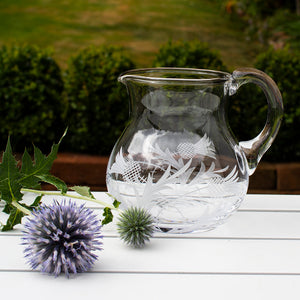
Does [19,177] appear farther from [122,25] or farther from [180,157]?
[122,25]

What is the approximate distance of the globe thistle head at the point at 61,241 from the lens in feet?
2.32

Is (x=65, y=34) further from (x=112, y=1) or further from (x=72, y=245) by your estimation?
(x=72, y=245)

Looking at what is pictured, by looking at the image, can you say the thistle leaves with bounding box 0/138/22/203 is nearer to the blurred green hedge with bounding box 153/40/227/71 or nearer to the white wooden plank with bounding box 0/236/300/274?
the white wooden plank with bounding box 0/236/300/274

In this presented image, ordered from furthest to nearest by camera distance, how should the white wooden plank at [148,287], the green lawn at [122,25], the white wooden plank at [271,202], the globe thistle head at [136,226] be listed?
the green lawn at [122,25], the white wooden plank at [271,202], the globe thistle head at [136,226], the white wooden plank at [148,287]

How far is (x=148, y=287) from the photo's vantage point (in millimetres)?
674

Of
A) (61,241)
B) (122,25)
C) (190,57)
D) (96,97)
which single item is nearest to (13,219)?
(61,241)

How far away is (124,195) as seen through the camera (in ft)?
2.92

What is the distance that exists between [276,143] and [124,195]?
1765 mm

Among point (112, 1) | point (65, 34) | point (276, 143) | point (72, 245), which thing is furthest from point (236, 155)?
point (112, 1)

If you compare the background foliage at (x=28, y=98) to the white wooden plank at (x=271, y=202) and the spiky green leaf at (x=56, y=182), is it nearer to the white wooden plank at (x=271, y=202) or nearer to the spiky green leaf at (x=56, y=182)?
the white wooden plank at (x=271, y=202)

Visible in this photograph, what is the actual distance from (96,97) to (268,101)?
1.58 meters

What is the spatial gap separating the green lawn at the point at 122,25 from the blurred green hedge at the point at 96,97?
11.4ft

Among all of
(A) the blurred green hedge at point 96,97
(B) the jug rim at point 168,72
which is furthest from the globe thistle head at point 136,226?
(A) the blurred green hedge at point 96,97

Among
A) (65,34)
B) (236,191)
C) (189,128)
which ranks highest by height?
(189,128)
